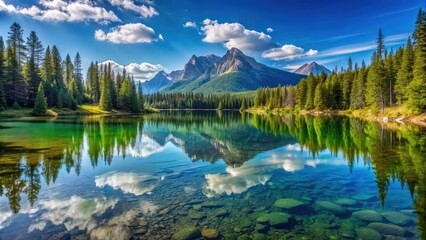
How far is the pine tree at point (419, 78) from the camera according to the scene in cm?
5224

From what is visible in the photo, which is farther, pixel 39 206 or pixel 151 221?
pixel 39 206

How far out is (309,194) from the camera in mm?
14172

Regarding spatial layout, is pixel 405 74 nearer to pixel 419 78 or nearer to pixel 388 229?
pixel 419 78

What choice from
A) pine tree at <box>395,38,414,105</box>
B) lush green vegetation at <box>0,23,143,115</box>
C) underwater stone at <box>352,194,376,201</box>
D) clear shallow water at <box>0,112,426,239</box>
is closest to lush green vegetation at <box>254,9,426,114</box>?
pine tree at <box>395,38,414,105</box>

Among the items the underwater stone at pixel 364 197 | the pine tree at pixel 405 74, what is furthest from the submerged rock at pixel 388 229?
the pine tree at pixel 405 74

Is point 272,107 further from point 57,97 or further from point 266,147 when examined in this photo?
point 266,147

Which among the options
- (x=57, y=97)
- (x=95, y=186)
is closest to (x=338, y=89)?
(x=57, y=97)

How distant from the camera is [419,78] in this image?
54344mm

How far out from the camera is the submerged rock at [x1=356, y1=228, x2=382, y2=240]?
9.14 m

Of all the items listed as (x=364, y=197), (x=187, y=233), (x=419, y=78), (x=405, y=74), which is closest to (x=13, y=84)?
(x=187, y=233)

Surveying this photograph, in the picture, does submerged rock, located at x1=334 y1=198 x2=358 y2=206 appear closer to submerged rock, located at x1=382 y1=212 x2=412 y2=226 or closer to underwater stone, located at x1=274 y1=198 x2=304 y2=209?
submerged rock, located at x1=382 y1=212 x2=412 y2=226

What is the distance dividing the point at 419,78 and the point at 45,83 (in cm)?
10199

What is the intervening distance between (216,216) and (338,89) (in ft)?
371

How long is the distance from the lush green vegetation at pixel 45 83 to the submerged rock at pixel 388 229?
250 feet
